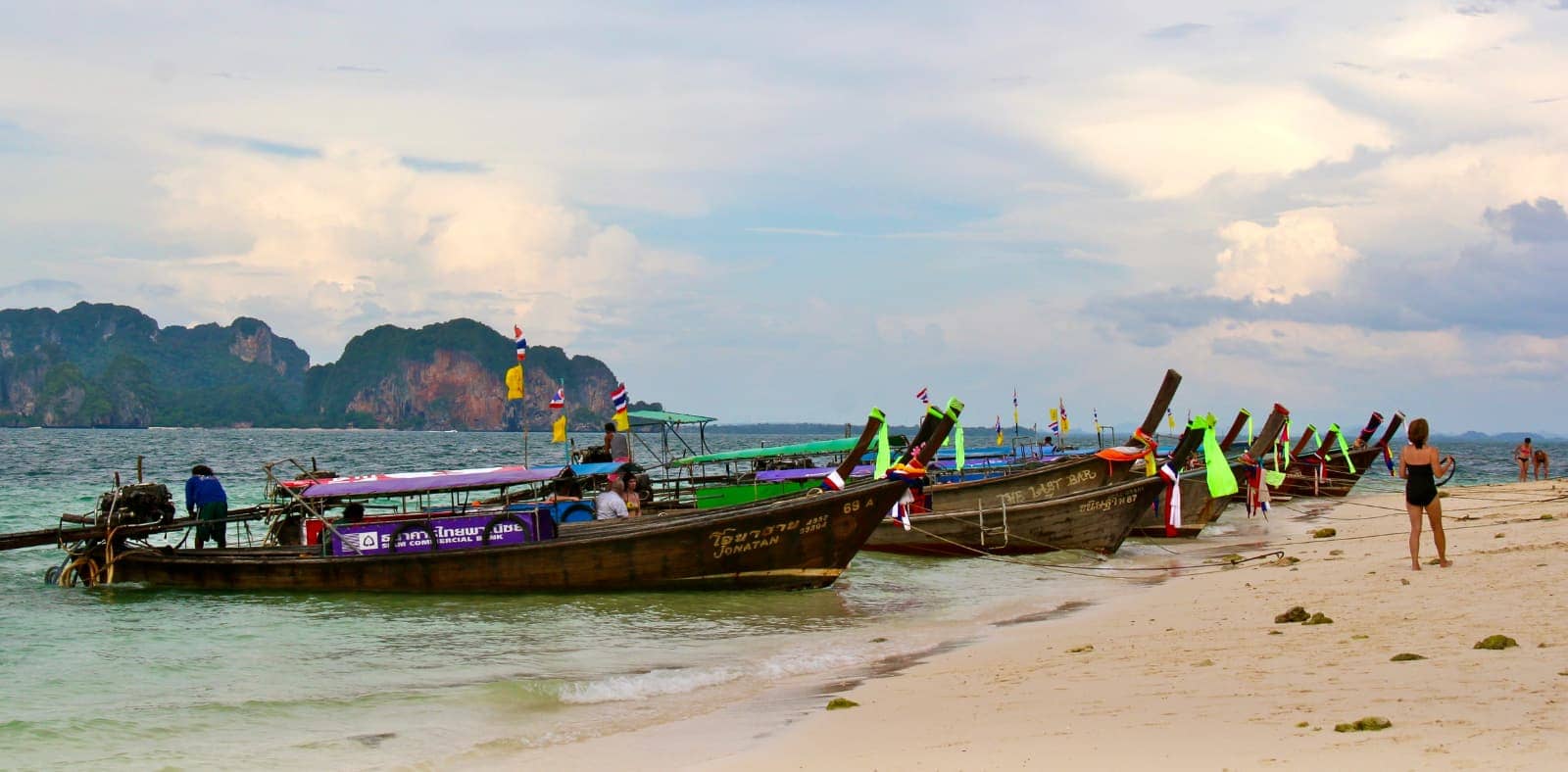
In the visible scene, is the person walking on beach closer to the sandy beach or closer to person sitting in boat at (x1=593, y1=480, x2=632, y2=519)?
the sandy beach

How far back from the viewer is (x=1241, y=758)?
229 inches

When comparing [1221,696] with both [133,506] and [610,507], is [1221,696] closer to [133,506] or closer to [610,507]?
[610,507]

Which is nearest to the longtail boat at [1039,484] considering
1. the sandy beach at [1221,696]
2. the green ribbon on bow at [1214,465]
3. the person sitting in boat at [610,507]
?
the green ribbon on bow at [1214,465]

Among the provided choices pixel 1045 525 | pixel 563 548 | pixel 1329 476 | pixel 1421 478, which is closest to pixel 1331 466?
pixel 1329 476

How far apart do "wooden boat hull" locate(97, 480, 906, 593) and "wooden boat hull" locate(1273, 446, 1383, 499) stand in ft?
73.5

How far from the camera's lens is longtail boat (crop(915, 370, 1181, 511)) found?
853 inches

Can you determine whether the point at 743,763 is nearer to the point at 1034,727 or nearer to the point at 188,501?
the point at 1034,727

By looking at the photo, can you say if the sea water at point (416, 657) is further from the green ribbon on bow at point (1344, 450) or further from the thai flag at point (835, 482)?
the green ribbon on bow at point (1344, 450)

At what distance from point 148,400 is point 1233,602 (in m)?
200

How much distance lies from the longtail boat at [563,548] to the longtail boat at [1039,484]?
4276 millimetres

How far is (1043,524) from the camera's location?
804 inches

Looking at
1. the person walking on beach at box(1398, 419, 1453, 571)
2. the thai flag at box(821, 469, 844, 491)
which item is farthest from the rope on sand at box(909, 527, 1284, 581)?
the person walking on beach at box(1398, 419, 1453, 571)

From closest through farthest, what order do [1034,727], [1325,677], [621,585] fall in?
[1034,727] → [1325,677] → [621,585]

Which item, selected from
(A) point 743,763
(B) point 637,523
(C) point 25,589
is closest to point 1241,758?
(A) point 743,763
